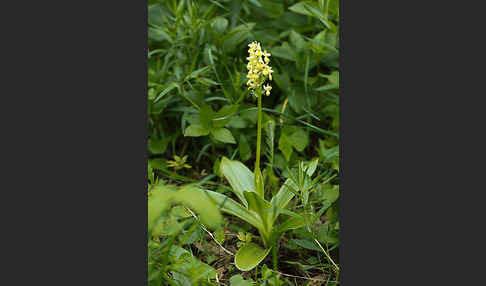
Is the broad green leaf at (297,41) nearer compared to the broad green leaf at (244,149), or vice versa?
the broad green leaf at (244,149)

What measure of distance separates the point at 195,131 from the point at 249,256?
0.84 m

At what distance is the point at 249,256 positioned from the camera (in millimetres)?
2564

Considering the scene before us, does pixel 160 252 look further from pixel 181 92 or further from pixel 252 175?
pixel 181 92

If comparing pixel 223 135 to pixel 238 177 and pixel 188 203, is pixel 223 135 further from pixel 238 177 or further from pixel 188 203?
pixel 188 203

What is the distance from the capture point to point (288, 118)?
339 cm

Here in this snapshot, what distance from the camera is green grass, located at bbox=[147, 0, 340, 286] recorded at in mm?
2707

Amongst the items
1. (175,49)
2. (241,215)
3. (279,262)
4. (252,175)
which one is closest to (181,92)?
(175,49)

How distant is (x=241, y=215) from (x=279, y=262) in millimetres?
310

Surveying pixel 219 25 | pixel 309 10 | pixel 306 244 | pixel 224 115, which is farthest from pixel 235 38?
pixel 306 244

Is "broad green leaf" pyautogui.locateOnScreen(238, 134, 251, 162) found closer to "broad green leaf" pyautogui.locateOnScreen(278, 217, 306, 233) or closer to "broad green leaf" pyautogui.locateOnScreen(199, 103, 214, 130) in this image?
"broad green leaf" pyautogui.locateOnScreen(199, 103, 214, 130)

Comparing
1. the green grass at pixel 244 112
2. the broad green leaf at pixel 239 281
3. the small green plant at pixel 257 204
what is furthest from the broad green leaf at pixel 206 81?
the broad green leaf at pixel 239 281

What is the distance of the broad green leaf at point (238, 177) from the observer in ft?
9.06

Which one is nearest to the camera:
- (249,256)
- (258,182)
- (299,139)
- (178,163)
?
(249,256)

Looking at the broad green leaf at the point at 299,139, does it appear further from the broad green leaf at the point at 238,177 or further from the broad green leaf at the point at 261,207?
the broad green leaf at the point at 261,207
